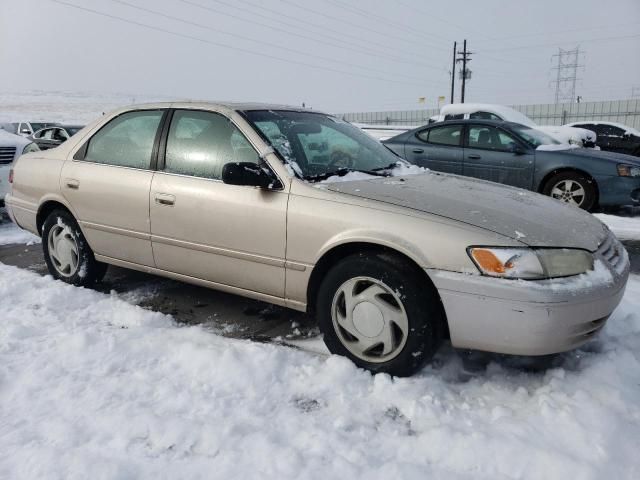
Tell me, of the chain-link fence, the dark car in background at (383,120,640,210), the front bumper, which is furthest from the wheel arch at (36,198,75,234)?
the chain-link fence

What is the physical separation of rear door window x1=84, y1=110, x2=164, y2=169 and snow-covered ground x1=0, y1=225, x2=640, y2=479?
1.22 metres

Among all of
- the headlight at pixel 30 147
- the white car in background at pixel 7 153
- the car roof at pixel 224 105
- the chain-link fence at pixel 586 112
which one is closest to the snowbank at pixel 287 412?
the car roof at pixel 224 105

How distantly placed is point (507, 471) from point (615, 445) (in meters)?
0.48

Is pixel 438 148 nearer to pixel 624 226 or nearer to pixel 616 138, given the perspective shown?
pixel 624 226

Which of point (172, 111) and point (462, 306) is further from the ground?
point (172, 111)

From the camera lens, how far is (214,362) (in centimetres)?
282

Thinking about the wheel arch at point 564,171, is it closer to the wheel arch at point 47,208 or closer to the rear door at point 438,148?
the rear door at point 438,148

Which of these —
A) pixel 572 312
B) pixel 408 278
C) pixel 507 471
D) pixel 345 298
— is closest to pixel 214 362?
pixel 345 298

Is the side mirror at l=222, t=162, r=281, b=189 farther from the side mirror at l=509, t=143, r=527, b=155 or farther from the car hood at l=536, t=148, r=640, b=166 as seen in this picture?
the car hood at l=536, t=148, r=640, b=166

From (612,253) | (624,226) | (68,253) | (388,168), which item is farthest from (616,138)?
(68,253)

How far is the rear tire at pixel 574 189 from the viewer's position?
278 inches

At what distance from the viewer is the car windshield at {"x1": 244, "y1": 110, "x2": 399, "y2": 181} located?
3.23 metres

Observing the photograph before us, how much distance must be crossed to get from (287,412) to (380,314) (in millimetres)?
666

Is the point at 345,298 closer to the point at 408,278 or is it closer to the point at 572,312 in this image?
the point at 408,278
